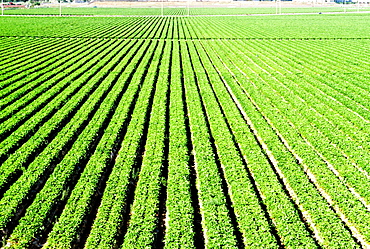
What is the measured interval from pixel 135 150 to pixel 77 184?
104 inches

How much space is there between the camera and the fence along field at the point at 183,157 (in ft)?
26.1

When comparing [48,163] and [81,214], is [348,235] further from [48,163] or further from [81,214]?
[48,163]

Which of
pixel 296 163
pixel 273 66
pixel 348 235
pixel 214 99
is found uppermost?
pixel 273 66

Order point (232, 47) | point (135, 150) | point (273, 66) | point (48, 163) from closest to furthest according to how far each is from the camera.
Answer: point (48, 163)
point (135, 150)
point (273, 66)
point (232, 47)

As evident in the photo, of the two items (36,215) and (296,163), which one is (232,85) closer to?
(296,163)

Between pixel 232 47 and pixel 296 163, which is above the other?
pixel 232 47

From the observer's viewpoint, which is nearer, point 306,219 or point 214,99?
point 306,219

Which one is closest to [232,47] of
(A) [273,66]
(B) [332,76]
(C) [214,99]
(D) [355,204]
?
(A) [273,66]

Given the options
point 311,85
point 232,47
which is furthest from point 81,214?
point 232,47

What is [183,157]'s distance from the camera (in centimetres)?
1128

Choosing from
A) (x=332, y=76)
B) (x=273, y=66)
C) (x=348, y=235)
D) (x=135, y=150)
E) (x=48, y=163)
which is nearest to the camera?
(x=348, y=235)

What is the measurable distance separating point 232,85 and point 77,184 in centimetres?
1243

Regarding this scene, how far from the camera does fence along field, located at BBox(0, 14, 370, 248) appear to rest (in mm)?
7949

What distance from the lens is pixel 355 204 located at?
8.85m
